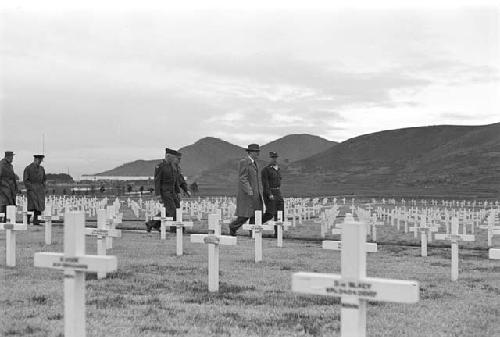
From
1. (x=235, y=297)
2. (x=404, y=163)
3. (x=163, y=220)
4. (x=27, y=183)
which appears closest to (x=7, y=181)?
(x=27, y=183)

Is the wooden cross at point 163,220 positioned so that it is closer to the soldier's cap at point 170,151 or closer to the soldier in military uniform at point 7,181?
the soldier's cap at point 170,151

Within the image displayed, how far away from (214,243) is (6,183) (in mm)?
11327

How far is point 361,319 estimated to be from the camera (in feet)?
12.0

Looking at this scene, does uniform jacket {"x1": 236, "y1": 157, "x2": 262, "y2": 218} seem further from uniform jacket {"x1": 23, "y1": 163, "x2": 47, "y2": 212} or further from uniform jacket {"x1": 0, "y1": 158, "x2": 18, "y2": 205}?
uniform jacket {"x1": 0, "y1": 158, "x2": 18, "y2": 205}

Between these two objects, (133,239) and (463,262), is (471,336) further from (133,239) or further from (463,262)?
(133,239)

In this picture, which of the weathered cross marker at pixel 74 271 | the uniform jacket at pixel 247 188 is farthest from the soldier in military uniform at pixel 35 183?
the weathered cross marker at pixel 74 271

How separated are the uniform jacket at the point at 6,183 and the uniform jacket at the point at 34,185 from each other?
1.04ft

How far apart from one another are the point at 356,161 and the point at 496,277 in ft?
509

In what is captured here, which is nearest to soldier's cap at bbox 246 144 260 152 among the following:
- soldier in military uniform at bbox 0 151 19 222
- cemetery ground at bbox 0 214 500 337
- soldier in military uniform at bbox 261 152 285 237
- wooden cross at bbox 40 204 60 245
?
soldier in military uniform at bbox 261 152 285 237

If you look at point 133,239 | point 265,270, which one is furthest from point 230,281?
point 133,239

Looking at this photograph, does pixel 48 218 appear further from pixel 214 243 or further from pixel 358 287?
pixel 358 287

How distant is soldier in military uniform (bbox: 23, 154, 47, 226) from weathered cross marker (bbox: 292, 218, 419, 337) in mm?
15491

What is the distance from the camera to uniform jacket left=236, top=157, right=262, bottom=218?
14.0 metres

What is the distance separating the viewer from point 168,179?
52.5ft
